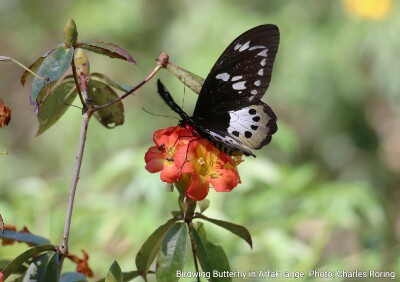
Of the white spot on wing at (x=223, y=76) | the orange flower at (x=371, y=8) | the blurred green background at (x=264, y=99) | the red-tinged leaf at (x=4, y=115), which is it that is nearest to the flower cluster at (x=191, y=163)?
the white spot on wing at (x=223, y=76)

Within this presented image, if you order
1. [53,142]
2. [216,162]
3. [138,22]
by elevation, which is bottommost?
[216,162]

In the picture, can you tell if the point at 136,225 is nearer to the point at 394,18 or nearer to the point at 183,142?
the point at 183,142

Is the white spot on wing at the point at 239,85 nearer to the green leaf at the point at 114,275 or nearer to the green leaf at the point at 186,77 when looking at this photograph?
the green leaf at the point at 186,77

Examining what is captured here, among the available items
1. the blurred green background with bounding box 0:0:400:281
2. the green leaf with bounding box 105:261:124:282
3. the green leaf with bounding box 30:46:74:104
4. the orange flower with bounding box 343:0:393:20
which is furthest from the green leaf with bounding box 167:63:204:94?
the orange flower with bounding box 343:0:393:20

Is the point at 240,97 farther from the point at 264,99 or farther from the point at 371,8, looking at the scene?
the point at 264,99

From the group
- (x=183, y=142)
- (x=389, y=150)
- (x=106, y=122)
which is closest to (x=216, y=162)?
(x=183, y=142)

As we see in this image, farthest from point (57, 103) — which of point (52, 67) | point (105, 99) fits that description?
point (52, 67)
